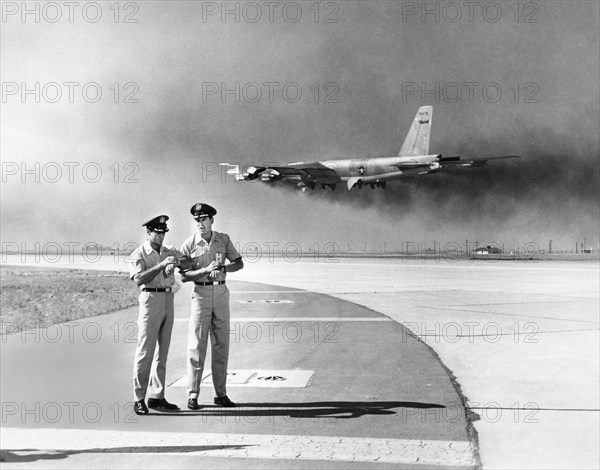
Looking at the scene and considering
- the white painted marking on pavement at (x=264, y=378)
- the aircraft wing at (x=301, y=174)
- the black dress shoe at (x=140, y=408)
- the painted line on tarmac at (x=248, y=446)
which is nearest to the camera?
the painted line on tarmac at (x=248, y=446)

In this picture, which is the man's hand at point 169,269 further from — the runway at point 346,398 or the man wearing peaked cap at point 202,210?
the runway at point 346,398

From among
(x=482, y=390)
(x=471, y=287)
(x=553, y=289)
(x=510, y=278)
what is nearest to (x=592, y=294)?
(x=553, y=289)

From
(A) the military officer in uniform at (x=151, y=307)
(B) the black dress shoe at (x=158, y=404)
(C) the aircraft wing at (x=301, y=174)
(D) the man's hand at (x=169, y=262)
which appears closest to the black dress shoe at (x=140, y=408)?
(A) the military officer in uniform at (x=151, y=307)

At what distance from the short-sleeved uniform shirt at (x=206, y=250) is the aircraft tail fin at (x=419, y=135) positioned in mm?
36159

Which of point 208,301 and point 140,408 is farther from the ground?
point 208,301

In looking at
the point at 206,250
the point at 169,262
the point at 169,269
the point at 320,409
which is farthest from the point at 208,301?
the point at 320,409

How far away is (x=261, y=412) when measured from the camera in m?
8.30

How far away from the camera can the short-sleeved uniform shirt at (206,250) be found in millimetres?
8312

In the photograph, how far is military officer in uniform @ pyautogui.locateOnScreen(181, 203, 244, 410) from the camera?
827 centimetres

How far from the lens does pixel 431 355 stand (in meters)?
12.3

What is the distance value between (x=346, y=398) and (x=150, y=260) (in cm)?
331

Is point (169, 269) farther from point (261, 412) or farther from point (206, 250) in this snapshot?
point (261, 412)

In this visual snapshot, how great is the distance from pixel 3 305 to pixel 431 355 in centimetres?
1728

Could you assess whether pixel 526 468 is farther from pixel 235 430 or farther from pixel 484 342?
pixel 484 342
